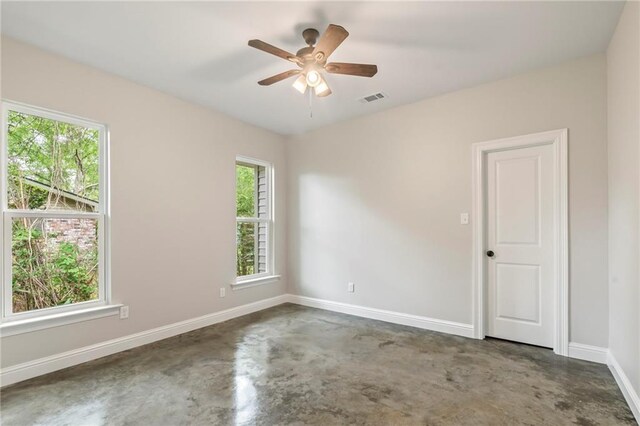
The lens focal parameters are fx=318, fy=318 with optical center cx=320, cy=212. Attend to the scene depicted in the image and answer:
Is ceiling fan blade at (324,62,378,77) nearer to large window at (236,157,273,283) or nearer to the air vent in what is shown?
the air vent

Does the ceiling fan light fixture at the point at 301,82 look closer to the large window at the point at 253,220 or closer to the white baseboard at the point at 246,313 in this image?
the large window at the point at 253,220

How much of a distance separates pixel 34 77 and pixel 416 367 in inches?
158

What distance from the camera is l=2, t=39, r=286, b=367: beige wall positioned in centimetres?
267

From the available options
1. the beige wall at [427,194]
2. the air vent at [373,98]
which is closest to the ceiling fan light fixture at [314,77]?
the air vent at [373,98]

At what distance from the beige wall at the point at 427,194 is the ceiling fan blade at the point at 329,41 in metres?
1.93

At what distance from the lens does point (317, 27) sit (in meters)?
2.40

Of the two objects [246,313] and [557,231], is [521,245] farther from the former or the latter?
[246,313]

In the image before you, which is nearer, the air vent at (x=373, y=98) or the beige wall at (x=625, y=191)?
the beige wall at (x=625, y=191)

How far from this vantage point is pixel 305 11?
221 centimetres

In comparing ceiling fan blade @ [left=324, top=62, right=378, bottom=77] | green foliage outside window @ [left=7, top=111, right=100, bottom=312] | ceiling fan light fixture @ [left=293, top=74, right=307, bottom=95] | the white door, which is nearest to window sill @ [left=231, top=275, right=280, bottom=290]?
green foliage outside window @ [left=7, top=111, right=100, bottom=312]

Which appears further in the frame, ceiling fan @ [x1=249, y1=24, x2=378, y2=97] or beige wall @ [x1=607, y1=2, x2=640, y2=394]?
ceiling fan @ [x1=249, y1=24, x2=378, y2=97]

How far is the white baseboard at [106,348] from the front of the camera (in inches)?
Result: 97.6

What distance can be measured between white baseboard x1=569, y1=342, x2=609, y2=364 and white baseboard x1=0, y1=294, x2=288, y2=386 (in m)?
3.61

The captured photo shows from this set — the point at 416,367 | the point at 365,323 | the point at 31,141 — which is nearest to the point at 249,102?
the point at 31,141
